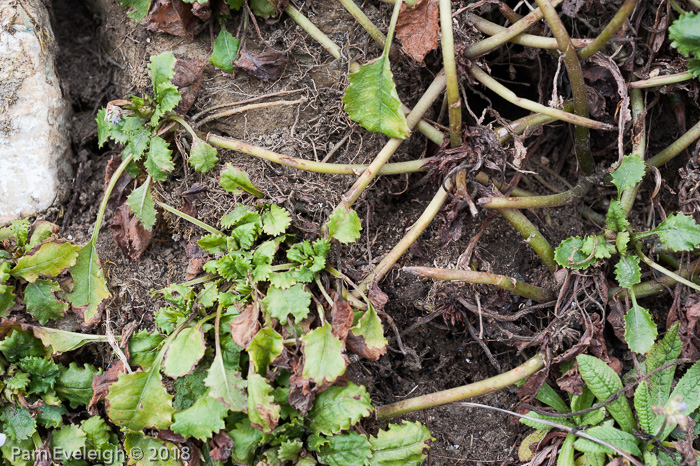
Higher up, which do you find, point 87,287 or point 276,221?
point 276,221

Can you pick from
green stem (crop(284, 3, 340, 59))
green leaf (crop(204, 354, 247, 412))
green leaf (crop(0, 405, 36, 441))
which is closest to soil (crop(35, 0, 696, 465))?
green stem (crop(284, 3, 340, 59))

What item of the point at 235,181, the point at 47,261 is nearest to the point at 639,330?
the point at 235,181

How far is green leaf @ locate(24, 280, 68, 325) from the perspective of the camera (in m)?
1.68

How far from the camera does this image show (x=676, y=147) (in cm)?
170

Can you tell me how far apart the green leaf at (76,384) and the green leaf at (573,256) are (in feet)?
4.52

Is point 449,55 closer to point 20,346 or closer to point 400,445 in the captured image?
point 400,445

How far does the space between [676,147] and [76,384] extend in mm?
1907

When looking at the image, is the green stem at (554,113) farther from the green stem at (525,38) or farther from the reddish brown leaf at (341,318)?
the reddish brown leaf at (341,318)

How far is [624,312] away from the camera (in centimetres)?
167

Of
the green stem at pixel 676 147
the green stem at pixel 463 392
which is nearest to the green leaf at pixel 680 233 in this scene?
the green stem at pixel 676 147

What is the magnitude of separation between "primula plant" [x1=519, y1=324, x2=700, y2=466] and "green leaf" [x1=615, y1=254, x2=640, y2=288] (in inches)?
7.8

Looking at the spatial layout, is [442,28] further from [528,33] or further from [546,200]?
[546,200]

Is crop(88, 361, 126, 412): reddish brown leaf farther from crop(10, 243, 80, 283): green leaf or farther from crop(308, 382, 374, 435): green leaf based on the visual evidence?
crop(308, 382, 374, 435): green leaf

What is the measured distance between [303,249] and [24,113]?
1.03m
